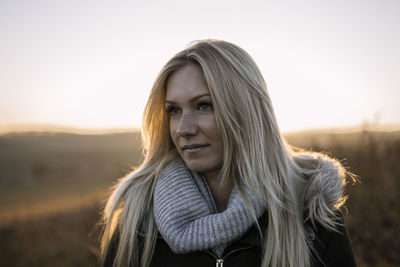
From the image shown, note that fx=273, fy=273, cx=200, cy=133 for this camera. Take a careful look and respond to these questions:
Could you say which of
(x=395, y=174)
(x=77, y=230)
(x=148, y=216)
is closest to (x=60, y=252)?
(x=77, y=230)

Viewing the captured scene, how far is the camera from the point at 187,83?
6.85ft

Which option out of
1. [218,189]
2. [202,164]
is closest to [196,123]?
[202,164]

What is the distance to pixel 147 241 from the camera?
210cm

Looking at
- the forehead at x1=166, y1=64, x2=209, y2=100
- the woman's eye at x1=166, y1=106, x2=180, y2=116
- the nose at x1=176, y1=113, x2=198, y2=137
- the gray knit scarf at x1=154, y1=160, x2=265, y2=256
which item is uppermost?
the forehead at x1=166, y1=64, x2=209, y2=100

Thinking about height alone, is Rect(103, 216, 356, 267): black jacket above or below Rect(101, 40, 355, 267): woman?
below

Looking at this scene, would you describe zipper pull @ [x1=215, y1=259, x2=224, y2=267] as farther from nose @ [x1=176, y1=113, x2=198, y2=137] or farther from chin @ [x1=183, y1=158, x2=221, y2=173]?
nose @ [x1=176, y1=113, x2=198, y2=137]

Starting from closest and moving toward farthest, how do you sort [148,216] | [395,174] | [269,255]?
[269,255] < [148,216] < [395,174]

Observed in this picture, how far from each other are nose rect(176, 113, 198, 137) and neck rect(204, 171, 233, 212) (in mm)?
478

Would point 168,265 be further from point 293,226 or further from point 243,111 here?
point 243,111

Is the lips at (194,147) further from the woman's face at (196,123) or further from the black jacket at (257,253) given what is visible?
the black jacket at (257,253)

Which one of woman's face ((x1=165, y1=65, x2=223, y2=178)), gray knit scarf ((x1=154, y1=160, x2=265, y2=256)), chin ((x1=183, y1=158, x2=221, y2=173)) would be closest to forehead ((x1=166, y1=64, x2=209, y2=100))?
woman's face ((x1=165, y1=65, x2=223, y2=178))

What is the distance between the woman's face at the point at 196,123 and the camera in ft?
6.61

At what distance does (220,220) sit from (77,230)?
15.9 ft

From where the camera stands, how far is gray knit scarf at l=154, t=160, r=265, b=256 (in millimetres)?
1843
